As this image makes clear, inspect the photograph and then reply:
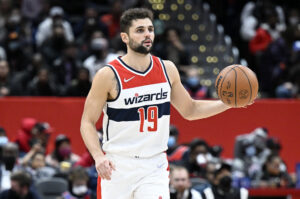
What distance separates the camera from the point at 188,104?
699cm

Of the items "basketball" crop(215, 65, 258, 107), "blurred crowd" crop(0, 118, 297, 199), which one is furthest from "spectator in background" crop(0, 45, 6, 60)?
"basketball" crop(215, 65, 258, 107)

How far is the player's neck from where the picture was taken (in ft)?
21.9

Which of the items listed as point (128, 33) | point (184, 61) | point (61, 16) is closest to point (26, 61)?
point (61, 16)

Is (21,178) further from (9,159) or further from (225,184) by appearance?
(225,184)

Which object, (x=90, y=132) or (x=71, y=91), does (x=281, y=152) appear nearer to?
(x=71, y=91)

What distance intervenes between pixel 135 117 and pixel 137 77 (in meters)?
0.35

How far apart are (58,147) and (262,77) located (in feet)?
18.5

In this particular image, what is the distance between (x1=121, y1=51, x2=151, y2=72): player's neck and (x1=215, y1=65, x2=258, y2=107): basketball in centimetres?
71

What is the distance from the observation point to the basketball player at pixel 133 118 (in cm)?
648

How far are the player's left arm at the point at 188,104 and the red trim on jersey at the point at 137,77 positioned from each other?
140mm

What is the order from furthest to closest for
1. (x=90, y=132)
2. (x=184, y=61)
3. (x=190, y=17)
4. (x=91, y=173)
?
(x=190, y=17) < (x=184, y=61) < (x=91, y=173) < (x=90, y=132)

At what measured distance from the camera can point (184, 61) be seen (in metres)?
15.9

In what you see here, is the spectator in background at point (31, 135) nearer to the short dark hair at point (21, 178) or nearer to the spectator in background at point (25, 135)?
the spectator in background at point (25, 135)

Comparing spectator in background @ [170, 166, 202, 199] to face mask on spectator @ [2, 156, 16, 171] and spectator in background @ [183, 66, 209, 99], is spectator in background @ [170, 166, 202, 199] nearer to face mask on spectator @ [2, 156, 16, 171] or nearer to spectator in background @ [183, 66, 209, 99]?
face mask on spectator @ [2, 156, 16, 171]
